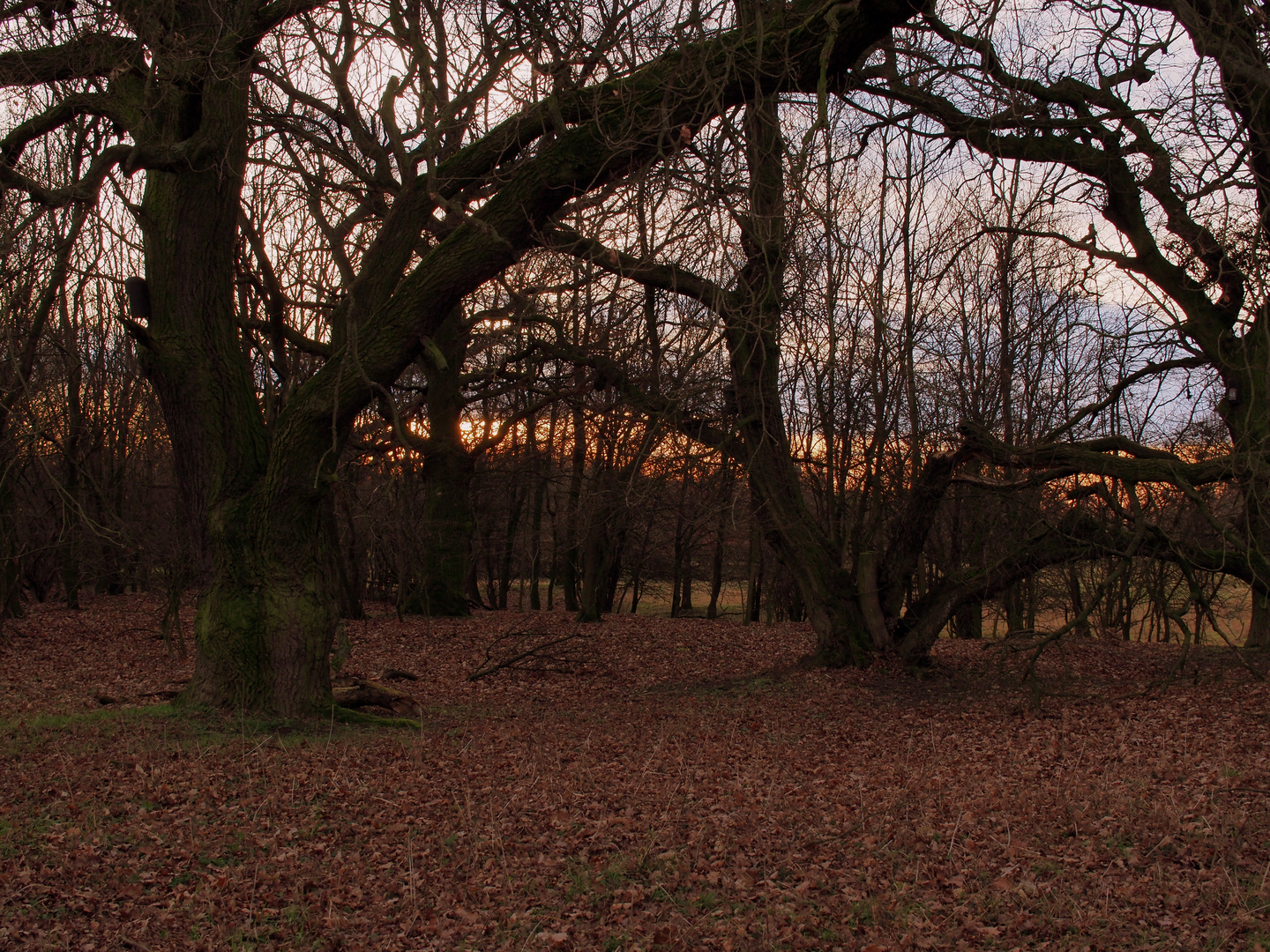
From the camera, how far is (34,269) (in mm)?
6605

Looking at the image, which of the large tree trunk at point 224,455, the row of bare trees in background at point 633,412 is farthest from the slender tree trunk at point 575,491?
the large tree trunk at point 224,455

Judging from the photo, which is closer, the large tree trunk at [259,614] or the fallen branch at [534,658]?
the large tree trunk at [259,614]

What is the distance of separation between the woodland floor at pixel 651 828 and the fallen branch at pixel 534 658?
9.80 ft

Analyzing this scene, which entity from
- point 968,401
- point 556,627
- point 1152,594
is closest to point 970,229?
point 968,401

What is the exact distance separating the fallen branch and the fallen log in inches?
105

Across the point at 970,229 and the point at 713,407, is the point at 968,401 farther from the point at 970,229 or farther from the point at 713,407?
the point at 713,407

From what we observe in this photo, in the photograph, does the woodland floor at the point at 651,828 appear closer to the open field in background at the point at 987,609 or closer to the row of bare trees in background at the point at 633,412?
the row of bare trees in background at the point at 633,412

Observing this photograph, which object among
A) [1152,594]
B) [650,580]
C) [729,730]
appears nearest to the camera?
[729,730]

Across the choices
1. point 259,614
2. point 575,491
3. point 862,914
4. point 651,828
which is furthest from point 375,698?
point 575,491

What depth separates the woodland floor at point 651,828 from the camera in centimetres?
387

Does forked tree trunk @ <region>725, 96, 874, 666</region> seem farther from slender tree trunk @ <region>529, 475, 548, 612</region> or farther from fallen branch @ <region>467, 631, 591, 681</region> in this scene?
slender tree trunk @ <region>529, 475, 548, 612</region>

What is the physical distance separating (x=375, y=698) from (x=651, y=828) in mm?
4781

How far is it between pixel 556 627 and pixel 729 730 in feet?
30.4

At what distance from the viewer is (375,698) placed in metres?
9.06
